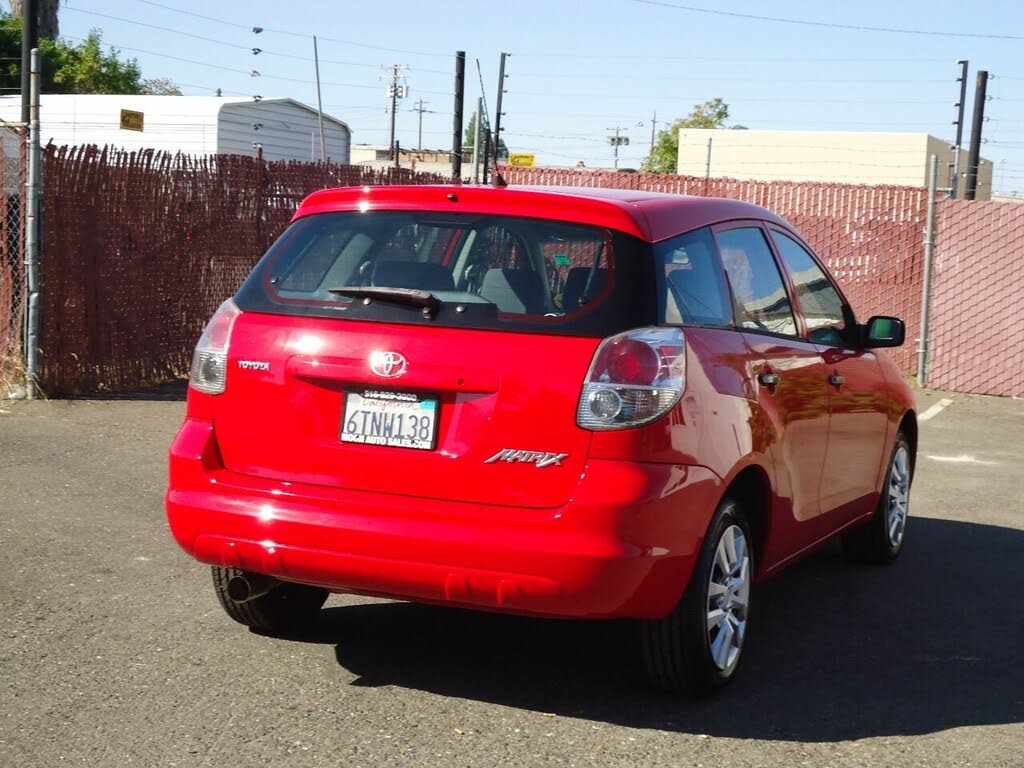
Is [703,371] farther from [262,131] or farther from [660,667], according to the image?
[262,131]

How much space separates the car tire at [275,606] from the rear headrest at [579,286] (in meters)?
1.61

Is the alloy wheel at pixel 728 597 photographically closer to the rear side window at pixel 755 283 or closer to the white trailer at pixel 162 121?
the rear side window at pixel 755 283

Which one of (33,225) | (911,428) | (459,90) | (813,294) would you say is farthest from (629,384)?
(459,90)

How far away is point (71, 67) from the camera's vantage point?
65250 mm

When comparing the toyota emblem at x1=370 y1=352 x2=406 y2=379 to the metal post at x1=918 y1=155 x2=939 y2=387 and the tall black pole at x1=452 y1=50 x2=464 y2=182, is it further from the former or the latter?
the tall black pole at x1=452 y1=50 x2=464 y2=182

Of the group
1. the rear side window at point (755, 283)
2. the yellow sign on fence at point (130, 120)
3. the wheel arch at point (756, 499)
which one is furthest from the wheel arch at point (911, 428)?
the yellow sign on fence at point (130, 120)

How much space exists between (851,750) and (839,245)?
44.3ft

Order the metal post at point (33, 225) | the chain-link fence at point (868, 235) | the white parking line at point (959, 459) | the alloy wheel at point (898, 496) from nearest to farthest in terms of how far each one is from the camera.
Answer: the alloy wheel at point (898, 496) → the white parking line at point (959, 459) → the metal post at point (33, 225) → the chain-link fence at point (868, 235)

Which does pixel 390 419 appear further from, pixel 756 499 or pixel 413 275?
pixel 756 499

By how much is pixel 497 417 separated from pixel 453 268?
60 cm

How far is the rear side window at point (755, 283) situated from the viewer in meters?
5.32

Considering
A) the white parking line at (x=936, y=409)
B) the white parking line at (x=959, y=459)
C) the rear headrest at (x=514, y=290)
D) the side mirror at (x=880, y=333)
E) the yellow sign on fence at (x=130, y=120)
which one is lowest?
the white parking line at (x=936, y=409)

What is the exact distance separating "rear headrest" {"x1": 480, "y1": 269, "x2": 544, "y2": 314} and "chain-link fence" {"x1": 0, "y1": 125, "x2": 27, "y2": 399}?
7857mm

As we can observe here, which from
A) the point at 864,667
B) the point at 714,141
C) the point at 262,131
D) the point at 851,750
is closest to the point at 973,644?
the point at 864,667
